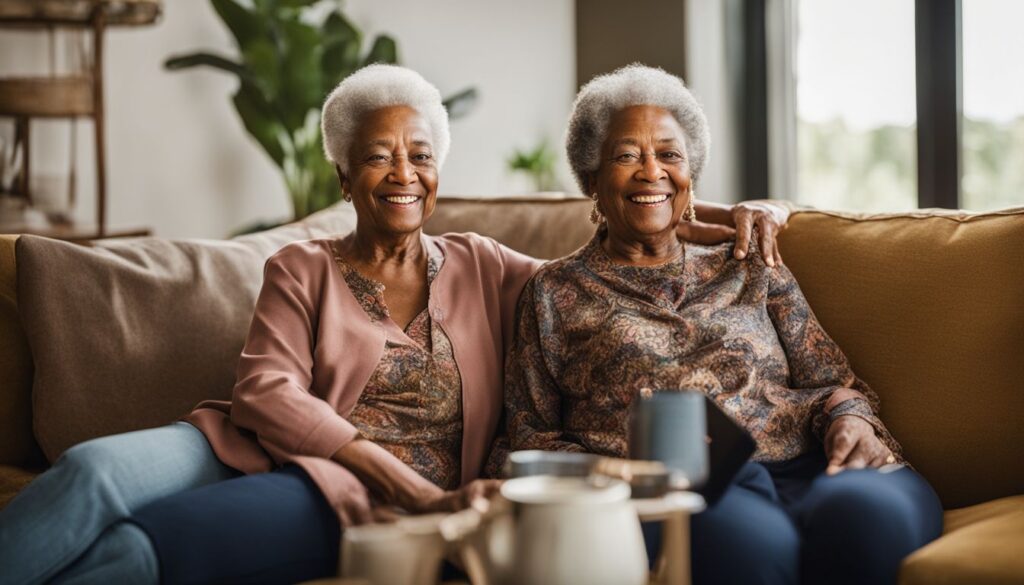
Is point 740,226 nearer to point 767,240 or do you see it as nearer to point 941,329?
point 767,240

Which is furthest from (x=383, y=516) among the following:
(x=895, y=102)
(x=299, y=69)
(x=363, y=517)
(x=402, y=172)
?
(x=895, y=102)

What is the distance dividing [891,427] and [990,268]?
0.32 metres

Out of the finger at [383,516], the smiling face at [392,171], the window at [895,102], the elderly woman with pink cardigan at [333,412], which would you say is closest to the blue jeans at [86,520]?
the elderly woman with pink cardigan at [333,412]

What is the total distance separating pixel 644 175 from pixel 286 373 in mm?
716

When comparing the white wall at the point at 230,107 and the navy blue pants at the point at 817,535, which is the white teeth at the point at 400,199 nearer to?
the navy blue pants at the point at 817,535

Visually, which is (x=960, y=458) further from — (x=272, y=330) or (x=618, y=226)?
(x=272, y=330)

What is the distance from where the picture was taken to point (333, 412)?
5.98 ft

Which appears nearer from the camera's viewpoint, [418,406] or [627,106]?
[418,406]

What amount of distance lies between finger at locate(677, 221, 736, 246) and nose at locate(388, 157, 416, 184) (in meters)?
0.52

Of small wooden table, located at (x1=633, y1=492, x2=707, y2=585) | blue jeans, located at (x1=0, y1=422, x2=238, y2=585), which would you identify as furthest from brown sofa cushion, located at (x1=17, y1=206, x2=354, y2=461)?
small wooden table, located at (x1=633, y1=492, x2=707, y2=585)

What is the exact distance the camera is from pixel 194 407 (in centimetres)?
211

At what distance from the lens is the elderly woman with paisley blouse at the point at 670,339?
1787mm

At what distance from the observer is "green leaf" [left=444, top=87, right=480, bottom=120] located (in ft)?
14.3

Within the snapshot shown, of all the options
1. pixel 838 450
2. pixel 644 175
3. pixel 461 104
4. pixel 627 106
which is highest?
pixel 461 104
